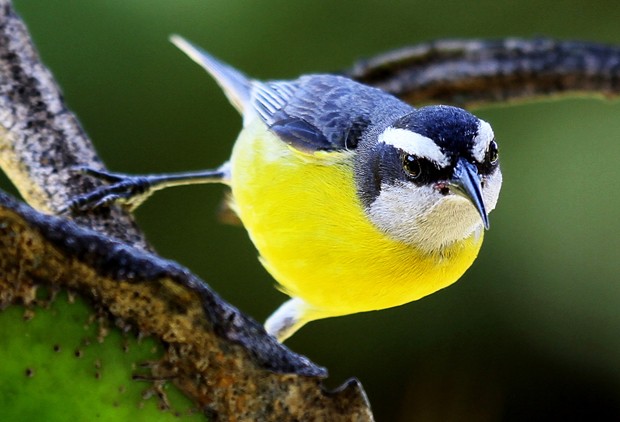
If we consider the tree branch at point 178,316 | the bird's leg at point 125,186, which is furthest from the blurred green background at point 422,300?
the tree branch at point 178,316

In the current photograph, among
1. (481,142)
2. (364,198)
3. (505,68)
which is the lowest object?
(364,198)

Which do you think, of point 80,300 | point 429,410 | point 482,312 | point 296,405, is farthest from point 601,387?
point 80,300

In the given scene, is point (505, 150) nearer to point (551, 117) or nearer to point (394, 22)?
point (551, 117)

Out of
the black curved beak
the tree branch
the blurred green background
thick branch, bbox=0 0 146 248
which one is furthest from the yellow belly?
the blurred green background

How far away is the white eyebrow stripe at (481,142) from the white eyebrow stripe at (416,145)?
6cm

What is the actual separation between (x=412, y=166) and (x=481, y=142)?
15 centimetres

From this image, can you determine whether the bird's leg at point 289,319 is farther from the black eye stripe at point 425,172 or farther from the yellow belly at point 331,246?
A: the black eye stripe at point 425,172

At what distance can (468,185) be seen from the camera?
5.33 feet

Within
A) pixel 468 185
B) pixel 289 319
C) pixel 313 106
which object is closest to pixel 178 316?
pixel 468 185

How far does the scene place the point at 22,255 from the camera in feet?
3.50

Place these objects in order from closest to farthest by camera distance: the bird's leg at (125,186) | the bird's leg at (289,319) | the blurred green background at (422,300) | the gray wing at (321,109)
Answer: the bird's leg at (125,186) → the gray wing at (321,109) → the bird's leg at (289,319) → the blurred green background at (422,300)

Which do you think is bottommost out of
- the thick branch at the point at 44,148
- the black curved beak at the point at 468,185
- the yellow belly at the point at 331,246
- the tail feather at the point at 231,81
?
the thick branch at the point at 44,148

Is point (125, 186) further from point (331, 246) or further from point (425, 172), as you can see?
point (425, 172)

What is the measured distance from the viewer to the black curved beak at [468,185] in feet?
5.26
